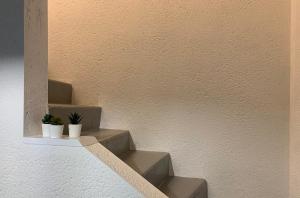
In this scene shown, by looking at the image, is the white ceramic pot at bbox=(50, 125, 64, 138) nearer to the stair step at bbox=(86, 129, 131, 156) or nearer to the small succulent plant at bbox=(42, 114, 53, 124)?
the small succulent plant at bbox=(42, 114, 53, 124)

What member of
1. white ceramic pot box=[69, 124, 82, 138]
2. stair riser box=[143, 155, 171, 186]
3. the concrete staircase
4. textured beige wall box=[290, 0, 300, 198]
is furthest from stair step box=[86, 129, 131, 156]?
textured beige wall box=[290, 0, 300, 198]

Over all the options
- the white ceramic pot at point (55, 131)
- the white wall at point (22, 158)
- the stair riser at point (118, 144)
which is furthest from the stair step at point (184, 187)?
the white ceramic pot at point (55, 131)

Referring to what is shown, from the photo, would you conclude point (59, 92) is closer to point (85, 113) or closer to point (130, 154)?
point (85, 113)

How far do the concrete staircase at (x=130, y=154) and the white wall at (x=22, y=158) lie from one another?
47 cm

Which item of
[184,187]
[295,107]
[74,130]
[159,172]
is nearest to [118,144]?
[159,172]

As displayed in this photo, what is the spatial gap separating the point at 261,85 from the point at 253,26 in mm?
422

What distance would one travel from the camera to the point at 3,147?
50.1 inches

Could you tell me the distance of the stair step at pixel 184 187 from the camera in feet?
6.10

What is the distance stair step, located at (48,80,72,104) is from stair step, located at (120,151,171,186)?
630 millimetres

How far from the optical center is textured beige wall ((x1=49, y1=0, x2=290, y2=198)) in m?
2.13

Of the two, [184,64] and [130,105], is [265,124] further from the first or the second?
[130,105]

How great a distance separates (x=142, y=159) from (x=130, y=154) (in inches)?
7.4

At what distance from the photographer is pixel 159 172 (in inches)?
81.0

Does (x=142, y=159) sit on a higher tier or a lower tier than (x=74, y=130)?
lower
